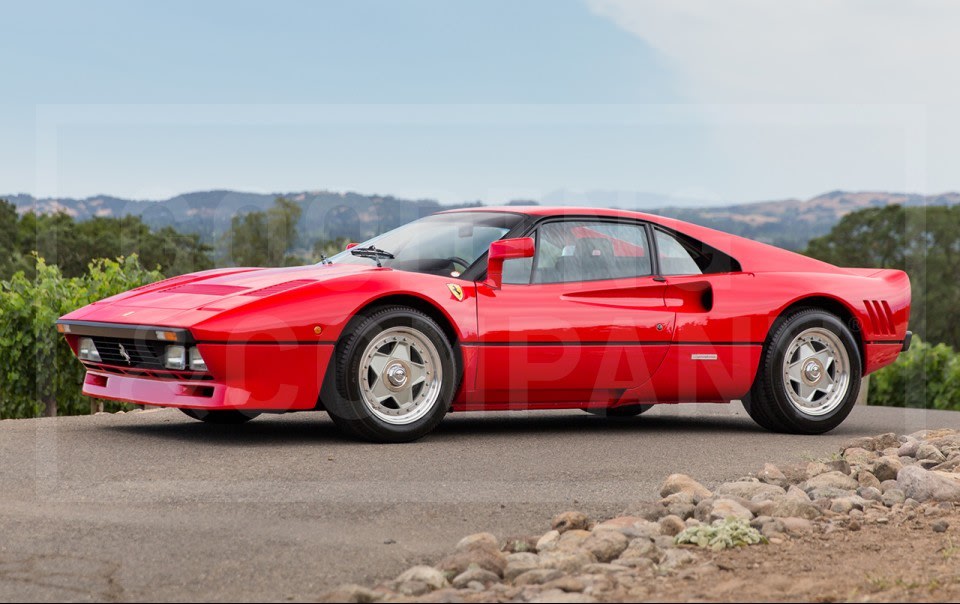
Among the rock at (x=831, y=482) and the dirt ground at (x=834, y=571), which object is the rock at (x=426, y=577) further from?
the rock at (x=831, y=482)

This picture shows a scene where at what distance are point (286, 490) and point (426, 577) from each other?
5.97 feet

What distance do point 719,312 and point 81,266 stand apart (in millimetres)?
31258

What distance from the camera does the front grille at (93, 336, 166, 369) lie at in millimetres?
7047

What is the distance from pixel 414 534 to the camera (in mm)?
5055

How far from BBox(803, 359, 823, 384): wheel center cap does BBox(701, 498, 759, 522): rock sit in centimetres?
345

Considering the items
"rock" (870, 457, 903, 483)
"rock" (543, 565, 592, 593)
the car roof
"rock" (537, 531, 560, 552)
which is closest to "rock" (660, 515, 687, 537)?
"rock" (537, 531, 560, 552)

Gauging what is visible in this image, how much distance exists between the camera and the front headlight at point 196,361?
6.88 m

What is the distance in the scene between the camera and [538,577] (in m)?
4.26

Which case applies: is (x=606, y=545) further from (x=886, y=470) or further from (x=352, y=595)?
(x=886, y=470)

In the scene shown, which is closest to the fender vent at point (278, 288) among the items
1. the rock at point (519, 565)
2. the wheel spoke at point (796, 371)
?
the rock at point (519, 565)

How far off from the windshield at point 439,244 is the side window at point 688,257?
1.18 m

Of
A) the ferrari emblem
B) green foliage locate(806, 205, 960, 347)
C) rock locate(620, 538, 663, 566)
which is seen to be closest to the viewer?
rock locate(620, 538, 663, 566)

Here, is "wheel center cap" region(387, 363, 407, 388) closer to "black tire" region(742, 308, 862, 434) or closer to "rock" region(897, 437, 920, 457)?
"black tire" region(742, 308, 862, 434)

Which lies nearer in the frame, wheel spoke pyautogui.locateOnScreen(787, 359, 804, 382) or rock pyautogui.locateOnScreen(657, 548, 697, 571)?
rock pyautogui.locateOnScreen(657, 548, 697, 571)
